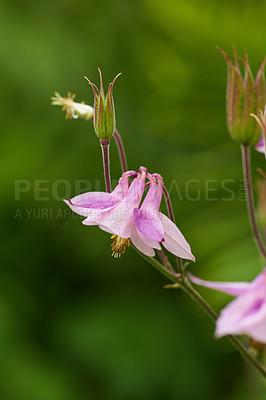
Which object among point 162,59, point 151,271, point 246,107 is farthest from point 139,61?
point 246,107

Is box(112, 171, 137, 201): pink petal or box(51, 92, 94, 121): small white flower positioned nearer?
box(112, 171, 137, 201): pink petal

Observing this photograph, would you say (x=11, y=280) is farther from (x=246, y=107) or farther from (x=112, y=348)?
(x=246, y=107)

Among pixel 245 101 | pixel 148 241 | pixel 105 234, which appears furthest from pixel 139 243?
pixel 105 234

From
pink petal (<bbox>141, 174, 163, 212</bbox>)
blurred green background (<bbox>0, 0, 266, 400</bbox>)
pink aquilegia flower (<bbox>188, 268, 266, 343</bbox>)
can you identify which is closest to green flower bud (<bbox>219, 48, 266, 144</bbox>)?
pink petal (<bbox>141, 174, 163, 212</bbox>)

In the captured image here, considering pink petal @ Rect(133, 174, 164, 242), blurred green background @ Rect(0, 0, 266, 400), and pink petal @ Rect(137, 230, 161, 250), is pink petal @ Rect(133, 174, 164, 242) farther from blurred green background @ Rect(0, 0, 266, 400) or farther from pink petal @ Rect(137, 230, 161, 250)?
blurred green background @ Rect(0, 0, 266, 400)

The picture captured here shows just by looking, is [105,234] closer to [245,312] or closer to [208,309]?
[208,309]

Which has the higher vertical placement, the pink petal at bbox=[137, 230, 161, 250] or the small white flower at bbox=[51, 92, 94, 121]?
the small white flower at bbox=[51, 92, 94, 121]

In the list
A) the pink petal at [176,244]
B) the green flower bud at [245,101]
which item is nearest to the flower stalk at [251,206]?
the green flower bud at [245,101]
